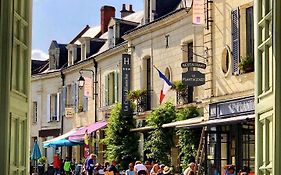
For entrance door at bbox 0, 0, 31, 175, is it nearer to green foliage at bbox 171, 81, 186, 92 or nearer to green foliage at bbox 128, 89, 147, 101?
green foliage at bbox 171, 81, 186, 92

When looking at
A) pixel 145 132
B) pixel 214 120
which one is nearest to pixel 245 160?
pixel 214 120

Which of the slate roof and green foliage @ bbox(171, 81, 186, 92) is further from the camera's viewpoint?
the slate roof

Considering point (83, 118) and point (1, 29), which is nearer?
point (1, 29)

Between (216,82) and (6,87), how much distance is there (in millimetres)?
16613

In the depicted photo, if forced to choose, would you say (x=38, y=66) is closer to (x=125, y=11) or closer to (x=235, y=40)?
(x=125, y=11)

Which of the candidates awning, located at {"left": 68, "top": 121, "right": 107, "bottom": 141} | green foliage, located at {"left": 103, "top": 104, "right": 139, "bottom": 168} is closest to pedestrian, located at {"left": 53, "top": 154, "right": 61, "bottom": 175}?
awning, located at {"left": 68, "top": 121, "right": 107, "bottom": 141}

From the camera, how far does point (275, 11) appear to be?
15.3 ft

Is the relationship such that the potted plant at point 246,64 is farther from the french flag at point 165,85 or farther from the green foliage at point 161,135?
the green foliage at point 161,135

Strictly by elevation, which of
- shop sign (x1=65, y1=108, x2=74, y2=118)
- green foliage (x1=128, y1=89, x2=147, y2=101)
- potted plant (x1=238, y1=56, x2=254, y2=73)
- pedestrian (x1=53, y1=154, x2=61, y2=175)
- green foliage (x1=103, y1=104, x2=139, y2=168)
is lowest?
pedestrian (x1=53, y1=154, x2=61, y2=175)

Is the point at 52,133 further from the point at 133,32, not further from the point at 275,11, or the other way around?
the point at 275,11

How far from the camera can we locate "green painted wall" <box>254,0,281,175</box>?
4.57 m

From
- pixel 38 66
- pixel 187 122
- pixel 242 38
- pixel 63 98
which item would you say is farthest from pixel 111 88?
pixel 38 66

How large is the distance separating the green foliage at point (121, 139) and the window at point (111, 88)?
2.91m

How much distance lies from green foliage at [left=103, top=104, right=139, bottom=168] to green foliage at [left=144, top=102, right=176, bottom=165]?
2991mm
